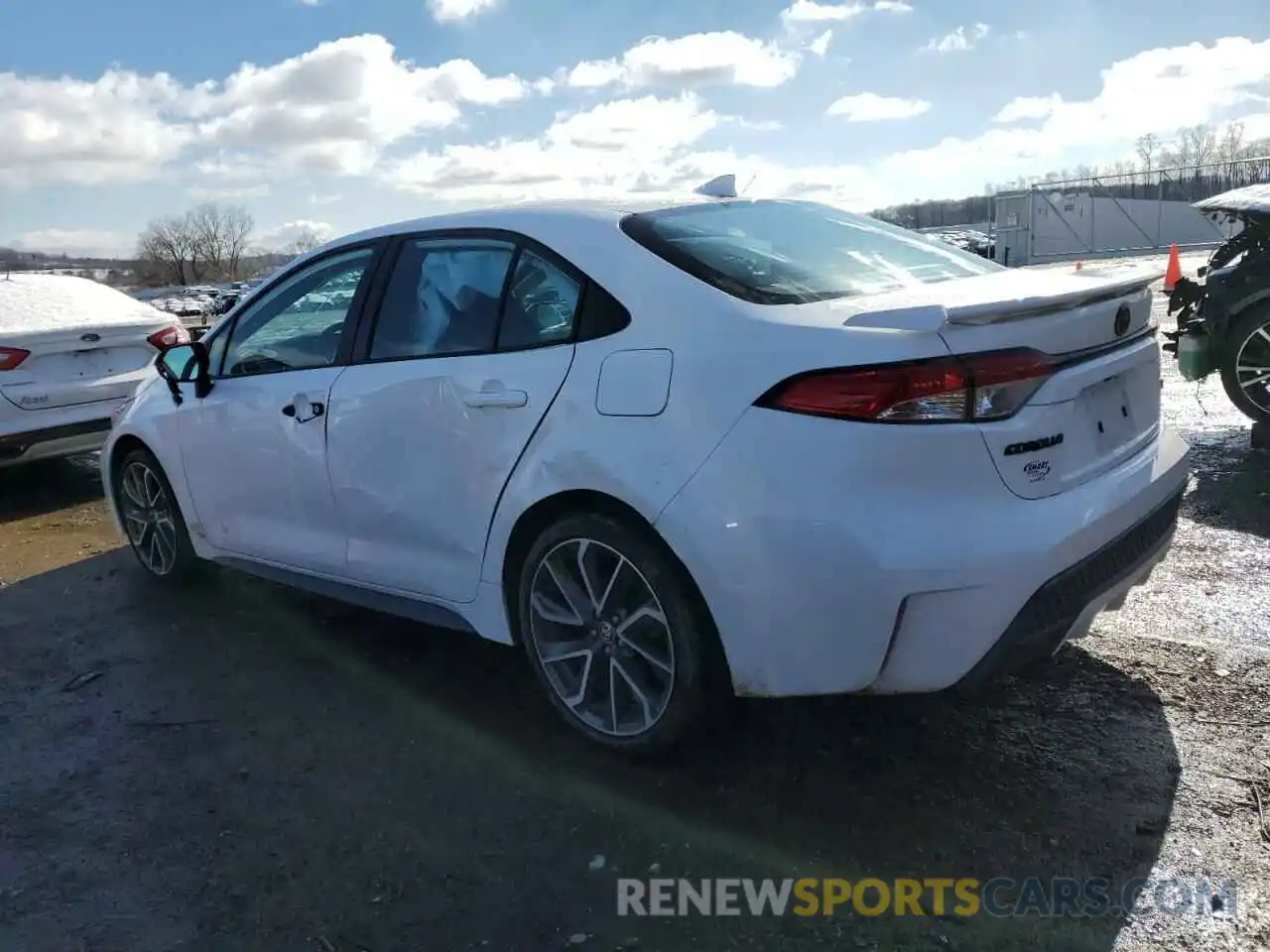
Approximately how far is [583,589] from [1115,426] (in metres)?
1.59

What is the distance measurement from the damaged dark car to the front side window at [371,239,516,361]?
5208mm

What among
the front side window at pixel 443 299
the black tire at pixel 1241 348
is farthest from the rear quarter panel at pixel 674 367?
the black tire at pixel 1241 348

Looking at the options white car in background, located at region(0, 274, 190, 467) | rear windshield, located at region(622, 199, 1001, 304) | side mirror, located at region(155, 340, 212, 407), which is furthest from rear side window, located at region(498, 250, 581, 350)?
white car in background, located at region(0, 274, 190, 467)

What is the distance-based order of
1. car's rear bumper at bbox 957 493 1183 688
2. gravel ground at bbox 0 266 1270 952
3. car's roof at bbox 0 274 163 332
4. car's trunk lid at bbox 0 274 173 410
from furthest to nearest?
car's roof at bbox 0 274 163 332, car's trunk lid at bbox 0 274 173 410, car's rear bumper at bbox 957 493 1183 688, gravel ground at bbox 0 266 1270 952

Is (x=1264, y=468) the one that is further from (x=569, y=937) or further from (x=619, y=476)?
(x=569, y=937)

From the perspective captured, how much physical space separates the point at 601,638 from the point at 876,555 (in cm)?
96

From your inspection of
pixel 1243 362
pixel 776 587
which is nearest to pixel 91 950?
pixel 776 587

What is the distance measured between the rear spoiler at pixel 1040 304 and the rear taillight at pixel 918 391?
3.7 inches

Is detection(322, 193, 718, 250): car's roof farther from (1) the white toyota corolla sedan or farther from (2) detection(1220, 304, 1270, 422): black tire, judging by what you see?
(2) detection(1220, 304, 1270, 422): black tire

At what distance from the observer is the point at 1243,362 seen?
666 cm

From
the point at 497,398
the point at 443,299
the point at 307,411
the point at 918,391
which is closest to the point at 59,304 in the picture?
the point at 307,411

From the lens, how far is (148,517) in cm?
521

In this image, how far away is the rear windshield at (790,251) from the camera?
3.06 m

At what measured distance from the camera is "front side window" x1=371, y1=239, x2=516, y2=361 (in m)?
3.48
